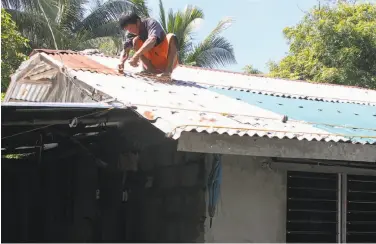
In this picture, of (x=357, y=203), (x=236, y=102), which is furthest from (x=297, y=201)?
(x=236, y=102)

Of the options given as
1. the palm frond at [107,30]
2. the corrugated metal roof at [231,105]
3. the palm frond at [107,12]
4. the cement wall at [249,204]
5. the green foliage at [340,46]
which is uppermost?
the palm frond at [107,12]

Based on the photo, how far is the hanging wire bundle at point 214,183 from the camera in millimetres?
5082

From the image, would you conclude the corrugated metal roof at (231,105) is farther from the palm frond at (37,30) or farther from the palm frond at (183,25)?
the palm frond at (183,25)

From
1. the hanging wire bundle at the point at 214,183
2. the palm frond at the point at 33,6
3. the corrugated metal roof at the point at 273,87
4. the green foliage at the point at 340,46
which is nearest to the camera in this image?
the hanging wire bundle at the point at 214,183

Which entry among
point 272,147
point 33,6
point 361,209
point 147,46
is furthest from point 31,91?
point 33,6

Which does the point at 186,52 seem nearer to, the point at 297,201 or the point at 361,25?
the point at 361,25

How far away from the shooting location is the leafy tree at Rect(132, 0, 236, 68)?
1966 cm

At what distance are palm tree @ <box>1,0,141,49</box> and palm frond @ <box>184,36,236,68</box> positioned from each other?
108 inches

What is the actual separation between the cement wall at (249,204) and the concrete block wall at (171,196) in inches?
8.0

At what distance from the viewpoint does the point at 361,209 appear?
6.22 metres

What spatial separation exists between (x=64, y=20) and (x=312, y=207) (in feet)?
43.4

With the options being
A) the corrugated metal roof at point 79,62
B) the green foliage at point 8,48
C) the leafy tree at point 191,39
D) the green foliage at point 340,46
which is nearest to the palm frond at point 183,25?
the leafy tree at point 191,39

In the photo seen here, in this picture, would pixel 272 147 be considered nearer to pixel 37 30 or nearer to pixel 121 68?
pixel 121 68

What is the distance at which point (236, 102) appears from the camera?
6.57 meters
